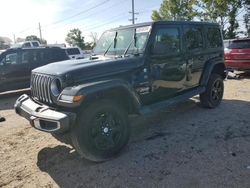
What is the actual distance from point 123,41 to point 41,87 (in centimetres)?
180

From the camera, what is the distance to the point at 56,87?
3.84 m

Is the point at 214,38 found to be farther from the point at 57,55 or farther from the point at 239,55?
the point at 57,55

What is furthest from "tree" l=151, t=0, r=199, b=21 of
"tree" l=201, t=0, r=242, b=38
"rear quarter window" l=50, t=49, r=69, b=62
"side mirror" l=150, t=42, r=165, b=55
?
"side mirror" l=150, t=42, r=165, b=55

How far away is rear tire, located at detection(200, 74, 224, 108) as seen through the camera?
6.43 metres

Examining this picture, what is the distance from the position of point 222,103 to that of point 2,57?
7.41m

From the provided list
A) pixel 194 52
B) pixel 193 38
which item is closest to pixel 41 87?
pixel 194 52

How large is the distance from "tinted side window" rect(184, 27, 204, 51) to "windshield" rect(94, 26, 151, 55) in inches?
48.3

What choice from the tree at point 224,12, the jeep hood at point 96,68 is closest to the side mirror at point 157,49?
the jeep hood at point 96,68

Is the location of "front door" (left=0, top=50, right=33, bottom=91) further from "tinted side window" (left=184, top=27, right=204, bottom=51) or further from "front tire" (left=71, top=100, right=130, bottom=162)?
"front tire" (left=71, top=100, right=130, bottom=162)

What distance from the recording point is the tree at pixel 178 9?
28.5 m

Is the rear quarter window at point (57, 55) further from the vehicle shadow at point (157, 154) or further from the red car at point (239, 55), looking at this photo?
the red car at point (239, 55)

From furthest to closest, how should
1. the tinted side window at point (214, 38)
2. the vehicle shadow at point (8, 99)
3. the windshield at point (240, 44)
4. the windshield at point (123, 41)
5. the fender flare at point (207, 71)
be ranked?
the windshield at point (240, 44), the vehicle shadow at point (8, 99), the tinted side window at point (214, 38), the fender flare at point (207, 71), the windshield at point (123, 41)

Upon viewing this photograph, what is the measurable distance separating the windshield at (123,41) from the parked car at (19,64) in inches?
198

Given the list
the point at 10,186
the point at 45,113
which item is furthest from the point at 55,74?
the point at 10,186
